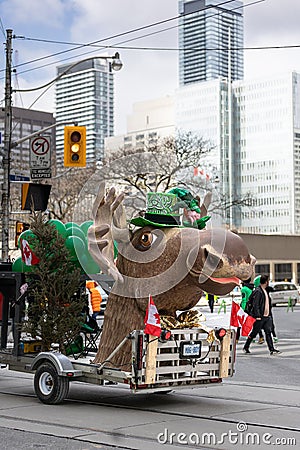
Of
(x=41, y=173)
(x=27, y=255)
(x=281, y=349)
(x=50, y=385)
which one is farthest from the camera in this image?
(x=41, y=173)

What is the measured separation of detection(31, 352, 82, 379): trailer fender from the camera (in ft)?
33.2

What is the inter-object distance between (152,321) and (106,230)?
138 centimetres

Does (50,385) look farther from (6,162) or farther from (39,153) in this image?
(6,162)

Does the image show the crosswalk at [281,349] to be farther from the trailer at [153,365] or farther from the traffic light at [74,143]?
the trailer at [153,365]

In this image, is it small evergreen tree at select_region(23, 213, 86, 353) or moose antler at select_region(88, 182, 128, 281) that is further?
small evergreen tree at select_region(23, 213, 86, 353)

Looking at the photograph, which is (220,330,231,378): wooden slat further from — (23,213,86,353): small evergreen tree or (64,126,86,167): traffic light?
(64,126,86,167): traffic light

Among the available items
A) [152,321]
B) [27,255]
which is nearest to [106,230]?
[152,321]

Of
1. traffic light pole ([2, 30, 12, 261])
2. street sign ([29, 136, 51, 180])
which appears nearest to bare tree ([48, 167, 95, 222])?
traffic light pole ([2, 30, 12, 261])

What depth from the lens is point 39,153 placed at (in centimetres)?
2220

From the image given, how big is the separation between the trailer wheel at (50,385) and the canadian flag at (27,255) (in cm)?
161

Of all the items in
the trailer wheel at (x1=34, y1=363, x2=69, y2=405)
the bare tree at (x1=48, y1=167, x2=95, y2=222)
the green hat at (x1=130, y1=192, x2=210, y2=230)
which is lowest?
the trailer wheel at (x1=34, y1=363, x2=69, y2=405)

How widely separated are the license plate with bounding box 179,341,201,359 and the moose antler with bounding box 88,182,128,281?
47.2 inches

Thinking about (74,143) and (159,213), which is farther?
(74,143)

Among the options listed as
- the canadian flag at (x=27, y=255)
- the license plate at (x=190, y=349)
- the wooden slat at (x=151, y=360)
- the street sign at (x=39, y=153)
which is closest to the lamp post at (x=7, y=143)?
the street sign at (x=39, y=153)
